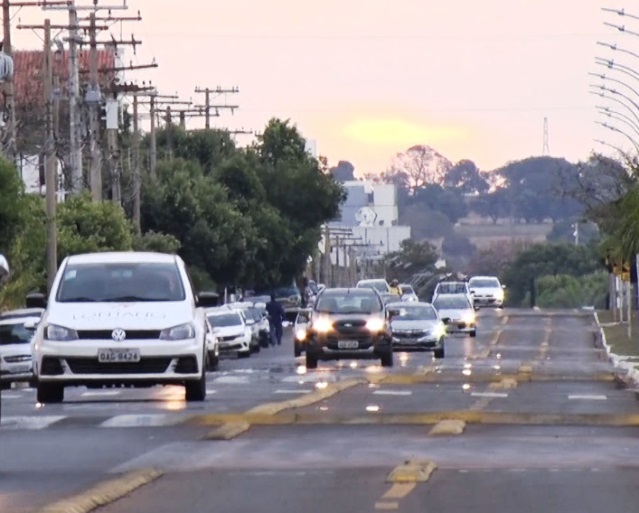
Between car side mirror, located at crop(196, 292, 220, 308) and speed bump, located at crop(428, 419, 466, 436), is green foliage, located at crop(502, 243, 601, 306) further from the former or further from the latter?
speed bump, located at crop(428, 419, 466, 436)

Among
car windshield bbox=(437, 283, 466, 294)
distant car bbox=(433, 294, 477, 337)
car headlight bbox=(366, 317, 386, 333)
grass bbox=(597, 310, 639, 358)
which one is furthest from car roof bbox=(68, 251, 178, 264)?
car windshield bbox=(437, 283, 466, 294)

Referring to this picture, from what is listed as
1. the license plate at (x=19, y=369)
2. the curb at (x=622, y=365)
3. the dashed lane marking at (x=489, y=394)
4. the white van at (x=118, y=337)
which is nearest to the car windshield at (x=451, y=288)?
the curb at (x=622, y=365)

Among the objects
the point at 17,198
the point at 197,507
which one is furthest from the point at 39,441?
the point at 17,198

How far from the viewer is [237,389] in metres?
27.1

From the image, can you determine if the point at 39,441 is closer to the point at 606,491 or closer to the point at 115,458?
the point at 115,458

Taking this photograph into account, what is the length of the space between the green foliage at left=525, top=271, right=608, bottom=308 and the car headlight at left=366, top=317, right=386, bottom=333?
90873 millimetres

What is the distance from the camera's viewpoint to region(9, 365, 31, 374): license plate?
39656 millimetres

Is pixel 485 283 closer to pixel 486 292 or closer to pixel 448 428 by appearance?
pixel 486 292

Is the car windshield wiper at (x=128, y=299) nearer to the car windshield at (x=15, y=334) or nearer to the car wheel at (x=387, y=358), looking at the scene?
the car wheel at (x=387, y=358)

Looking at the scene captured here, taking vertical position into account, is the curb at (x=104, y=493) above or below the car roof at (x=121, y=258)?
below

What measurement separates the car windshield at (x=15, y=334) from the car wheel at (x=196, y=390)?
17.7 m

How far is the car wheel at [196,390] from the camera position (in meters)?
23.1

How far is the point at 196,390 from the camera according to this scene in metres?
23.3

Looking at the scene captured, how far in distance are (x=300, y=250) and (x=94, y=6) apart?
32.5 meters
